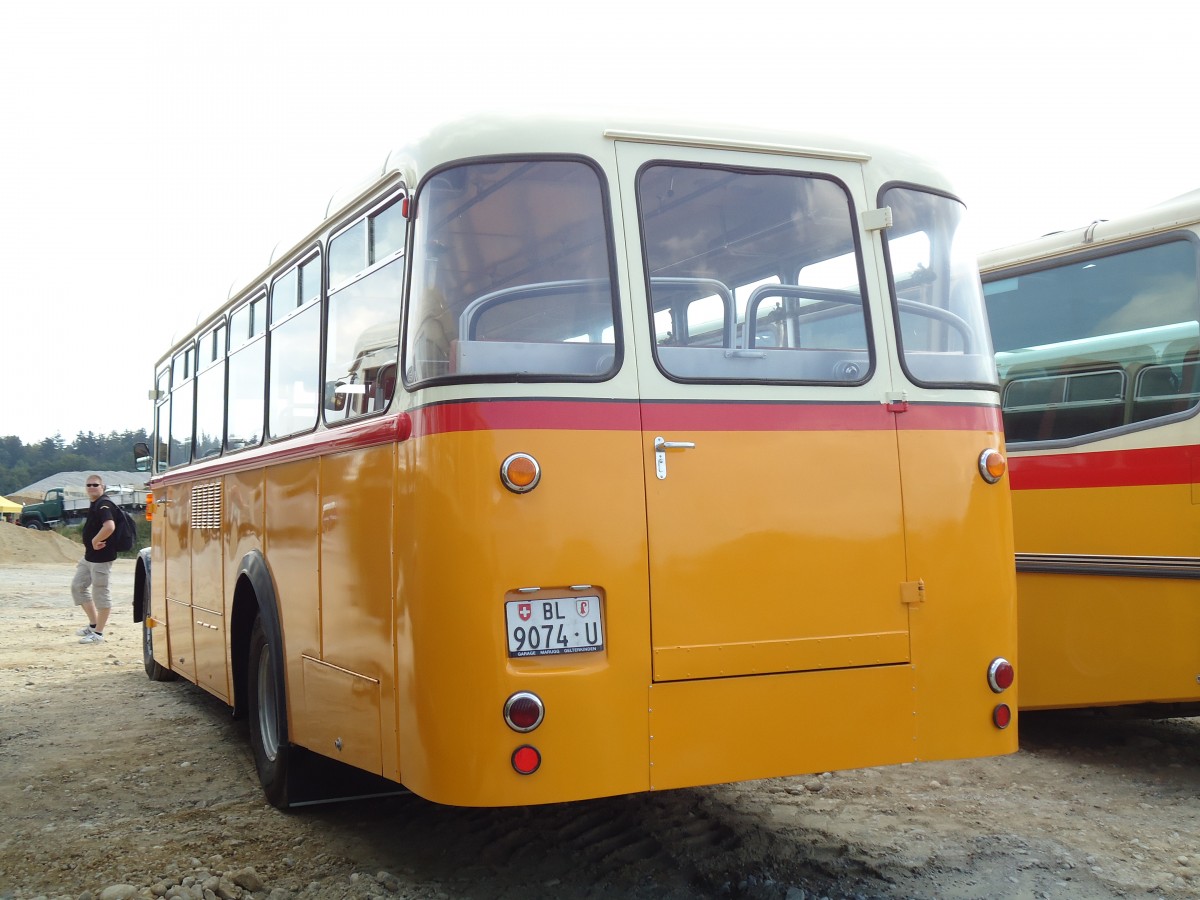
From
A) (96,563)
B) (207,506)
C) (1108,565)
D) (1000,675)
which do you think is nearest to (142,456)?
(96,563)

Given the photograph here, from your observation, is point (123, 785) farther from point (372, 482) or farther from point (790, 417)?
point (790, 417)

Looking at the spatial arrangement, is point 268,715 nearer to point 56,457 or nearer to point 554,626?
point 554,626

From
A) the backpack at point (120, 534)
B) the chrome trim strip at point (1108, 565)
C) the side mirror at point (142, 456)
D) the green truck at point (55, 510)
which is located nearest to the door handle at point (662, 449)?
the chrome trim strip at point (1108, 565)

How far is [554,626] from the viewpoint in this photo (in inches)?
166

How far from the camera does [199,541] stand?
318 inches

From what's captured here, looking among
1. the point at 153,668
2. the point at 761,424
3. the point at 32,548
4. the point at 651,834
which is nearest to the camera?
the point at 761,424

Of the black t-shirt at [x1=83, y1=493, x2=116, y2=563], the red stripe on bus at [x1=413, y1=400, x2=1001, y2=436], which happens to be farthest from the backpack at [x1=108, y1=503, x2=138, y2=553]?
the red stripe on bus at [x1=413, y1=400, x2=1001, y2=436]

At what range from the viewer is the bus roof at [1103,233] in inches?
257

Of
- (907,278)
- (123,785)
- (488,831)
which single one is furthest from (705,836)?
(123,785)

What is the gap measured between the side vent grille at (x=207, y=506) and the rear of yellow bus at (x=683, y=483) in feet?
11.2

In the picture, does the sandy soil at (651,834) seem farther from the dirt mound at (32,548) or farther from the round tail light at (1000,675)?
the dirt mound at (32,548)

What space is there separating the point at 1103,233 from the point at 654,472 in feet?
12.7

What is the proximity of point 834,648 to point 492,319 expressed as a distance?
5.65 ft

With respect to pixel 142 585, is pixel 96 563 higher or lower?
higher
